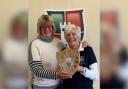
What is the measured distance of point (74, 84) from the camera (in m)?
1.12

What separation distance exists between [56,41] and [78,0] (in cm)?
28

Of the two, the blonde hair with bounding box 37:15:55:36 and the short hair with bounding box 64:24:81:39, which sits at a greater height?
the blonde hair with bounding box 37:15:55:36

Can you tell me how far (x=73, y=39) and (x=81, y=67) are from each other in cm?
17

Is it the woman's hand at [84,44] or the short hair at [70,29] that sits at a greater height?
the short hair at [70,29]

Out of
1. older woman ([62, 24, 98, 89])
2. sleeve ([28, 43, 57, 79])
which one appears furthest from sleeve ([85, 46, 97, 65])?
sleeve ([28, 43, 57, 79])

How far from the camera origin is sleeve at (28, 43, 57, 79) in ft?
3.55

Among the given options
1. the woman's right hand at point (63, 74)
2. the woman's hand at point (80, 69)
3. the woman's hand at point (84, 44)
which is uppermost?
the woman's hand at point (84, 44)

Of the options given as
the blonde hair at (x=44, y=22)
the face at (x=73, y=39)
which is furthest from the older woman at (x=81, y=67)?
the blonde hair at (x=44, y=22)

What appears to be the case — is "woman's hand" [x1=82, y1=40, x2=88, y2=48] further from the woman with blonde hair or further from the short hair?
the woman with blonde hair

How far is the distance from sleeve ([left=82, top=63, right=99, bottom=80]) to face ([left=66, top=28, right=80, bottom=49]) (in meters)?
0.15

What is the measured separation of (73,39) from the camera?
111 centimetres

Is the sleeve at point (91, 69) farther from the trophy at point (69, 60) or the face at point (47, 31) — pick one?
the face at point (47, 31)

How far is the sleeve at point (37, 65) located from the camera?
1.08 m

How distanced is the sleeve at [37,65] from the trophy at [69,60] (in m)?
0.07
